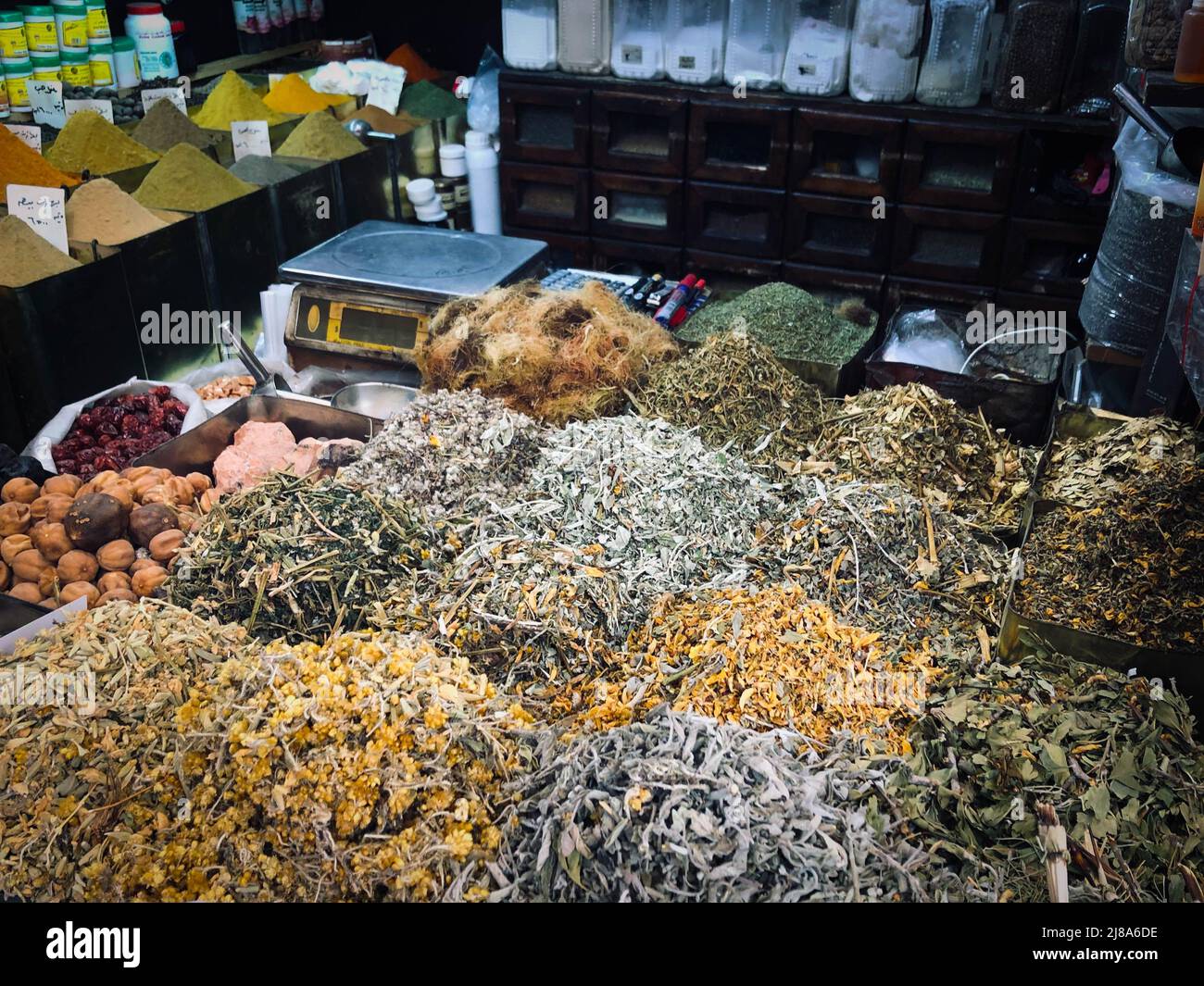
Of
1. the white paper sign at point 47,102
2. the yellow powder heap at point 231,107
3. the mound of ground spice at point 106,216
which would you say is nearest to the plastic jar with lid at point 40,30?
the white paper sign at point 47,102

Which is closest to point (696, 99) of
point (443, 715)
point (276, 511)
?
point (276, 511)

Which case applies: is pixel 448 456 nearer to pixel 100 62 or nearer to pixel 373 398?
pixel 373 398

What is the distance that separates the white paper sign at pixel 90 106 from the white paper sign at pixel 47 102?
1.2 inches

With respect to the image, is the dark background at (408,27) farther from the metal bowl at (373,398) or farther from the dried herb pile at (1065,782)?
the dried herb pile at (1065,782)

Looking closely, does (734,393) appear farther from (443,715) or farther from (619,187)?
(619,187)

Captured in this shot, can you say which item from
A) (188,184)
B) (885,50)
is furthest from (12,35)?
(885,50)

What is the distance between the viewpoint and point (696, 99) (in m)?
3.82

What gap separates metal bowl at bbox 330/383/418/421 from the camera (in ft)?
9.32

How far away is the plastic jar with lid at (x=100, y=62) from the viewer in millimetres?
3971

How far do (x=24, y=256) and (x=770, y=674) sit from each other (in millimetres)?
2475

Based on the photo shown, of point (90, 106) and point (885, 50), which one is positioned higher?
point (885, 50)

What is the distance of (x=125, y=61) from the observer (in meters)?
4.16

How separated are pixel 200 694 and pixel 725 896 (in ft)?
2.95

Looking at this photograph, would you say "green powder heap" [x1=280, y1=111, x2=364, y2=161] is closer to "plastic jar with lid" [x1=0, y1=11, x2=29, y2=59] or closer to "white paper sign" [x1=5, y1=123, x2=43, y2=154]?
"white paper sign" [x1=5, y1=123, x2=43, y2=154]
